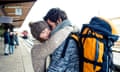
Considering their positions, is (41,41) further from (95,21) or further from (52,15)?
(95,21)

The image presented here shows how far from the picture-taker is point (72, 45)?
7.16ft

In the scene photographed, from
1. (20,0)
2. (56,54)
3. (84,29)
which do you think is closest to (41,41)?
(56,54)

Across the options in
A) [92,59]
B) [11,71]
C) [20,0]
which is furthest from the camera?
[20,0]

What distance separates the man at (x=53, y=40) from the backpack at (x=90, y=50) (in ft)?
0.28

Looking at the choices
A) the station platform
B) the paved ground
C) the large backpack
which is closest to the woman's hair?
the large backpack

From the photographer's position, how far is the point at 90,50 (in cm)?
204

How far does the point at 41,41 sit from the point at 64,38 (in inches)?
9.7

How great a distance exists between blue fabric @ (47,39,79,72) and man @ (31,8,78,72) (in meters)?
0.09

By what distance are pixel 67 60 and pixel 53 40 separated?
0.22m

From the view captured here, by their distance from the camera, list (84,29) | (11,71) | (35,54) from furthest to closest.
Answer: (11,71) < (35,54) < (84,29)

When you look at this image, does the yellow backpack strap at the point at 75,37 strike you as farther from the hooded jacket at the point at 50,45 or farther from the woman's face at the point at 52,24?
the woman's face at the point at 52,24

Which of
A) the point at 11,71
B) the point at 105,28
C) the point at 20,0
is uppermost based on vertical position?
the point at 20,0

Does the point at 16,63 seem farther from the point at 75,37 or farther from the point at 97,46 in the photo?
the point at 97,46

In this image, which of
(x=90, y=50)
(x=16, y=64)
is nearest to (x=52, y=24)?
(x=90, y=50)
